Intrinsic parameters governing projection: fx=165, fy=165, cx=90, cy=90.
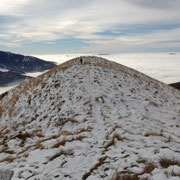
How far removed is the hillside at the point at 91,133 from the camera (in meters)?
6.02

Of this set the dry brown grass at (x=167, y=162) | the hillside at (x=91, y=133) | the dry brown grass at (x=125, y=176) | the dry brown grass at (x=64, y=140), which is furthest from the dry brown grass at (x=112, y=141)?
the dry brown grass at (x=167, y=162)

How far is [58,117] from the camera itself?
12.2 meters

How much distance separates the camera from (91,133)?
930 centimetres

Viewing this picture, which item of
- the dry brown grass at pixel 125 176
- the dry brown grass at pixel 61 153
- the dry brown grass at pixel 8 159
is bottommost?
the dry brown grass at pixel 8 159

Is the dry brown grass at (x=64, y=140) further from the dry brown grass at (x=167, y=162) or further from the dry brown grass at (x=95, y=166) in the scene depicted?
the dry brown grass at (x=167, y=162)

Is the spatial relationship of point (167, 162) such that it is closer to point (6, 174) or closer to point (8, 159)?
point (6, 174)

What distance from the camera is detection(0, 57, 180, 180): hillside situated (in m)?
6.02

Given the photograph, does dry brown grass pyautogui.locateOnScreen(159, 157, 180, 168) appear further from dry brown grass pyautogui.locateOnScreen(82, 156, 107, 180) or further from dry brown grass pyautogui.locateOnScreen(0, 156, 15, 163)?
dry brown grass pyautogui.locateOnScreen(0, 156, 15, 163)

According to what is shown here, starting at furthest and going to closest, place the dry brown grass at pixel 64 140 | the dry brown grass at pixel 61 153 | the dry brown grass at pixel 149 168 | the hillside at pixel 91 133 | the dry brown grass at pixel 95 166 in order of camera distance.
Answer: the dry brown grass at pixel 64 140 < the dry brown grass at pixel 61 153 < the hillside at pixel 91 133 < the dry brown grass at pixel 95 166 < the dry brown grass at pixel 149 168

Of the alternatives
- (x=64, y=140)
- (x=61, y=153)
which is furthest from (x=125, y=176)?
(x=64, y=140)

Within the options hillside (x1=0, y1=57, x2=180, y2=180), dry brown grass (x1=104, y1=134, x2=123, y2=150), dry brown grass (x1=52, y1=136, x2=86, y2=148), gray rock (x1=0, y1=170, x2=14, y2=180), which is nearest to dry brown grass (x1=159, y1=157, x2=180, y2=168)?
hillside (x1=0, y1=57, x2=180, y2=180)

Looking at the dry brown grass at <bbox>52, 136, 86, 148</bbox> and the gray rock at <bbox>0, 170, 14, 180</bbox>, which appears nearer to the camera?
the gray rock at <bbox>0, 170, 14, 180</bbox>

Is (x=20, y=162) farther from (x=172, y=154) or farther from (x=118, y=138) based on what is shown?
(x=172, y=154)

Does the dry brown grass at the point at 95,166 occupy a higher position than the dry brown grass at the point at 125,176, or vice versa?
the dry brown grass at the point at 125,176
